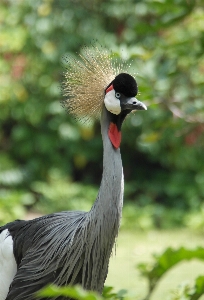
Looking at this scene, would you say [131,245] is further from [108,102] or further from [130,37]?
[108,102]

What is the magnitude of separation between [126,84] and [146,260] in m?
3.38

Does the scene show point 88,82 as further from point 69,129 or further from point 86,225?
point 69,129

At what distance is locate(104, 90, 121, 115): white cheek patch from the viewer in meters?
2.24

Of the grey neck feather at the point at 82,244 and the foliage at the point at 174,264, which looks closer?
the foliage at the point at 174,264

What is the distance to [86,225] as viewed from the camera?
7.43 ft

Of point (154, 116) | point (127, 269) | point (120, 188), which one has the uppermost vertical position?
point (154, 116)

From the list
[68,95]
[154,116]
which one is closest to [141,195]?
[154,116]

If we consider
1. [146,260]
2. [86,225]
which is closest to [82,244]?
[86,225]

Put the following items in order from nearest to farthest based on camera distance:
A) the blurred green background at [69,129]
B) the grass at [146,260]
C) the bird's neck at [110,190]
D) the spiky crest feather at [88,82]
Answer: the bird's neck at [110,190] → the spiky crest feather at [88,82] → the grass at [146,260] → the blurred green background at [69,129]

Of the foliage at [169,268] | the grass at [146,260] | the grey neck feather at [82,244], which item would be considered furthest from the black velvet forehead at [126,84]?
the grass at [146,260]

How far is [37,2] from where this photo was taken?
698 cm

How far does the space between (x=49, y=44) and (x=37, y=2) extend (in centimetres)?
46

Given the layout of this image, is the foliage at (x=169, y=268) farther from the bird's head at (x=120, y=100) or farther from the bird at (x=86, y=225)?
the bird's head at (x=120, y=100)

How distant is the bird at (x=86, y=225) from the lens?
2213 mm
